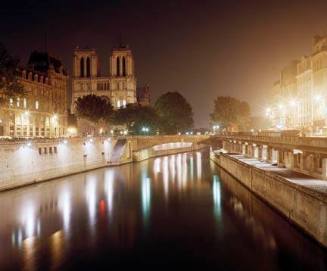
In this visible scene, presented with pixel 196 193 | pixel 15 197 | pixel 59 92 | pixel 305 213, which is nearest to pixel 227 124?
pixel 59 92

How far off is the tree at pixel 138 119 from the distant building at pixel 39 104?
692 inches

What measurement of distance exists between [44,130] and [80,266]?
6564 centimetres

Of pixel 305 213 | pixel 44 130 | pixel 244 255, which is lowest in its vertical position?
pixel 244 255

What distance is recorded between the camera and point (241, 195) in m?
42.8

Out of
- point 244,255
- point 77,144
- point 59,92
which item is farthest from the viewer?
point 59,92

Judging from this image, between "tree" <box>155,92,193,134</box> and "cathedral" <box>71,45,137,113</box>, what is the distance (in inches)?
698

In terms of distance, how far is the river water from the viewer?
23.5 metres

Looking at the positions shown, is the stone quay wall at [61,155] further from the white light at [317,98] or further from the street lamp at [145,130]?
the white light at [317,98]

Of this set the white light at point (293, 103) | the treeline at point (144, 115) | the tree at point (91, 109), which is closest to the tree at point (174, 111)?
the treeline at point (144, 115)

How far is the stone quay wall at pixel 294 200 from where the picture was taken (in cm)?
2323

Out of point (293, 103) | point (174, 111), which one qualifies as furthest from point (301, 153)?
point (174, 111)

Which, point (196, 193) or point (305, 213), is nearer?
point (305, 213)

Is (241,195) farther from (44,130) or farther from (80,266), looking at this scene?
(44,130)

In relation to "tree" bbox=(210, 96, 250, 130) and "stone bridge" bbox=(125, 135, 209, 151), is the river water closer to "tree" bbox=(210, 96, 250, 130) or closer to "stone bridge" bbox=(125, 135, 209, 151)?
"stone bridge" bbox=(125, 135, 209, 151)
